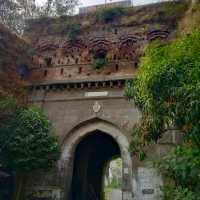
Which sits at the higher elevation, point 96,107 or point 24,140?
point 96,107

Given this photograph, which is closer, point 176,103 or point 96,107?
point 176,103

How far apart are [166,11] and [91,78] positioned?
470cm

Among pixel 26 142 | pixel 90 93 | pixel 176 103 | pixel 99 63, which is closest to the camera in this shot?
pixel 176 103

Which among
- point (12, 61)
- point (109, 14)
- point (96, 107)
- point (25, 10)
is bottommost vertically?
point (96, 107)

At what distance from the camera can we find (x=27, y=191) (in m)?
12.3

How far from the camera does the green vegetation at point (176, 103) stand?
6.65 m

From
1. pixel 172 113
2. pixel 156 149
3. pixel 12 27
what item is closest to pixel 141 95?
pixel 172 113

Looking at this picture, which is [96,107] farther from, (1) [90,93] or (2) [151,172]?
(2) [151,172]

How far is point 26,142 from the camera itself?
412 inches

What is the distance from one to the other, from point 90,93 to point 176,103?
20.6 feet

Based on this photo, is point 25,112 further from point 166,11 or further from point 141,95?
point 166,11

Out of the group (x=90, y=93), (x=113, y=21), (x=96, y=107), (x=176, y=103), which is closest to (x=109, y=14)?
(x=113, y=21)

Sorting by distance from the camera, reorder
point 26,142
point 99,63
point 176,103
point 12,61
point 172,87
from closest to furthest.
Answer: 1. point 176,103
2. point 172,87
3. point 26,142
4. point 12,61
5. point 99,63

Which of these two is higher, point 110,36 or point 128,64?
point 110,36
